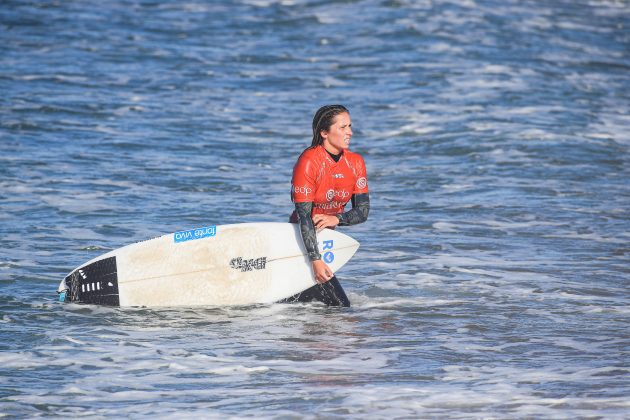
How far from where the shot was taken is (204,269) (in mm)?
8367

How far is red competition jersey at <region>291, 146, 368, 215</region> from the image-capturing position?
→ 763cm

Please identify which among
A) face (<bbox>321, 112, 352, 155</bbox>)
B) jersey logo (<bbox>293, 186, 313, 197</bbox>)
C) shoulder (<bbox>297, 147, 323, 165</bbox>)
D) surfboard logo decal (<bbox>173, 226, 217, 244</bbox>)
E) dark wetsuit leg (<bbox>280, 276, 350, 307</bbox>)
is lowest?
dark wetsuit leg (<bbox>280, 276, 350, 307</bbox>)

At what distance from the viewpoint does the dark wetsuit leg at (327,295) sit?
8.25 meters

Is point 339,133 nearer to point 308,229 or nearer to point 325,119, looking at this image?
point 325,119

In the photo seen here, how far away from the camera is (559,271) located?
9844mm

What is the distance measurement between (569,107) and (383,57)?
5622 millimetres

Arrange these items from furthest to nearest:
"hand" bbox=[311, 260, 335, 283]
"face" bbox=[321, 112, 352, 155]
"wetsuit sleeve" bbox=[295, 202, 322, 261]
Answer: "hand" bbox=[311, 260, 335, 283] → "wetsuit sleeve" bbox=[295, 202, 322, 261] → "face" bbox=[321, 112, 352, 155]

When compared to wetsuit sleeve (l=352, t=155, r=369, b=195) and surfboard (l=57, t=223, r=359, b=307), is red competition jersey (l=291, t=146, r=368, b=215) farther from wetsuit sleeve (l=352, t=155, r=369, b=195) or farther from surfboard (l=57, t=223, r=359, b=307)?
surfboard (l=57, t=223, r=359, b=307)

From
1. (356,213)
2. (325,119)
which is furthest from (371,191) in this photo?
(325,119)

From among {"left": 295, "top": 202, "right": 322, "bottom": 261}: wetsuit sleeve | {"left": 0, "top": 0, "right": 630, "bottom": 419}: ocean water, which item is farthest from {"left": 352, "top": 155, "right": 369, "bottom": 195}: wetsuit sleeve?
{"left": 0, "top": 0, "right": 630, "bottom": 419}: ocean water

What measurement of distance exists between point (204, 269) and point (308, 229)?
108cm

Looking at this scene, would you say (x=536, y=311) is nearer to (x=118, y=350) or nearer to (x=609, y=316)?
(x=609, y=316)

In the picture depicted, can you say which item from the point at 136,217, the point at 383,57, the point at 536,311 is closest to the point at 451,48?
the point at 383,57

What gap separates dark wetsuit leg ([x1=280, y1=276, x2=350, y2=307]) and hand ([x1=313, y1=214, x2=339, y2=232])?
1.91ft
